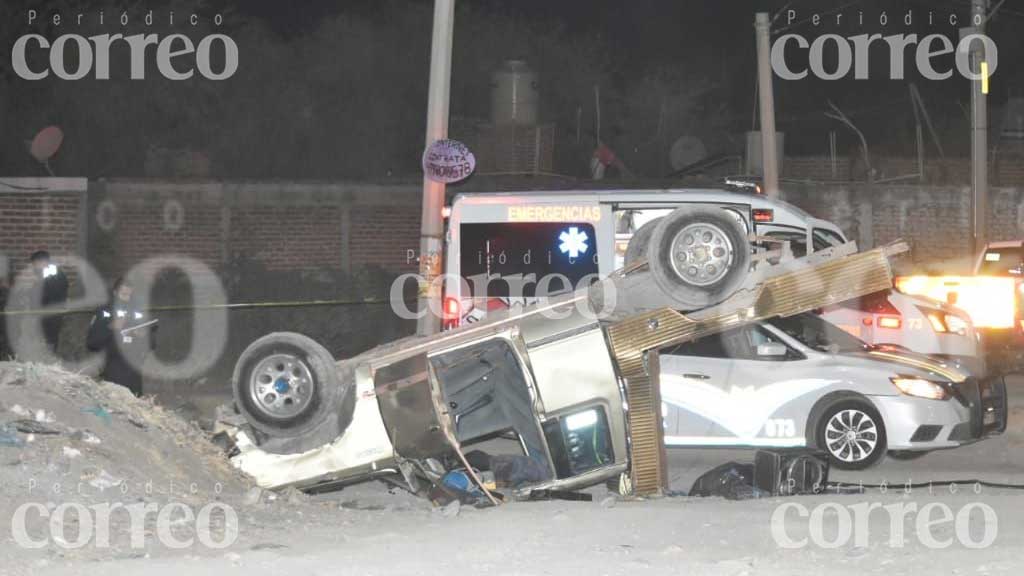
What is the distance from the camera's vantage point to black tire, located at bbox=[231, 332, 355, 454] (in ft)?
26.8

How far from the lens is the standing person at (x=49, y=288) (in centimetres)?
1329

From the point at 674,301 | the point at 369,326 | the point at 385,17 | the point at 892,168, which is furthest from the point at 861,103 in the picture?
the point at 674,301

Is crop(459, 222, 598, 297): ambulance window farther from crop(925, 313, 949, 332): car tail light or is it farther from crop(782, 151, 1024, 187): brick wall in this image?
crop(782, 151, 1024, 187): brick wall

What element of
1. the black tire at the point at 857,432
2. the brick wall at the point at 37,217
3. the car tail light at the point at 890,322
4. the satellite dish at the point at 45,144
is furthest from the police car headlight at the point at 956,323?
the satellite dish at the point at 45,144

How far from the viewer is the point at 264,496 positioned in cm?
801

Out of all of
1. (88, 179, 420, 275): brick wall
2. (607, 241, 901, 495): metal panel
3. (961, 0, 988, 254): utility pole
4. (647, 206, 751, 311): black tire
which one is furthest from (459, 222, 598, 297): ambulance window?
(961, 0, 988, 254): utility pole

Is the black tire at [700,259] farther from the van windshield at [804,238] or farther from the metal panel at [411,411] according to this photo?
the van windshield at [804,238]

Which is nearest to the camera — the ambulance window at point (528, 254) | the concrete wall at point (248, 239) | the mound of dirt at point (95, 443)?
the mound of dirt at point (95, 443)

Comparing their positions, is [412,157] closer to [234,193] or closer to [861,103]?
[234,193]

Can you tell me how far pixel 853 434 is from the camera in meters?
10.8

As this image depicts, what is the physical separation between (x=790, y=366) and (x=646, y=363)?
3.03m

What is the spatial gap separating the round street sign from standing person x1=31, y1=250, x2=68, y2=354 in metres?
4.22

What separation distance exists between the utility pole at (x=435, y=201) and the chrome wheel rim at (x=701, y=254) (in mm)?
5892

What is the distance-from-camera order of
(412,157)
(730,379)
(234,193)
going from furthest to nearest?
1. (412,157)
2. (234,193)
3. (730,379)
